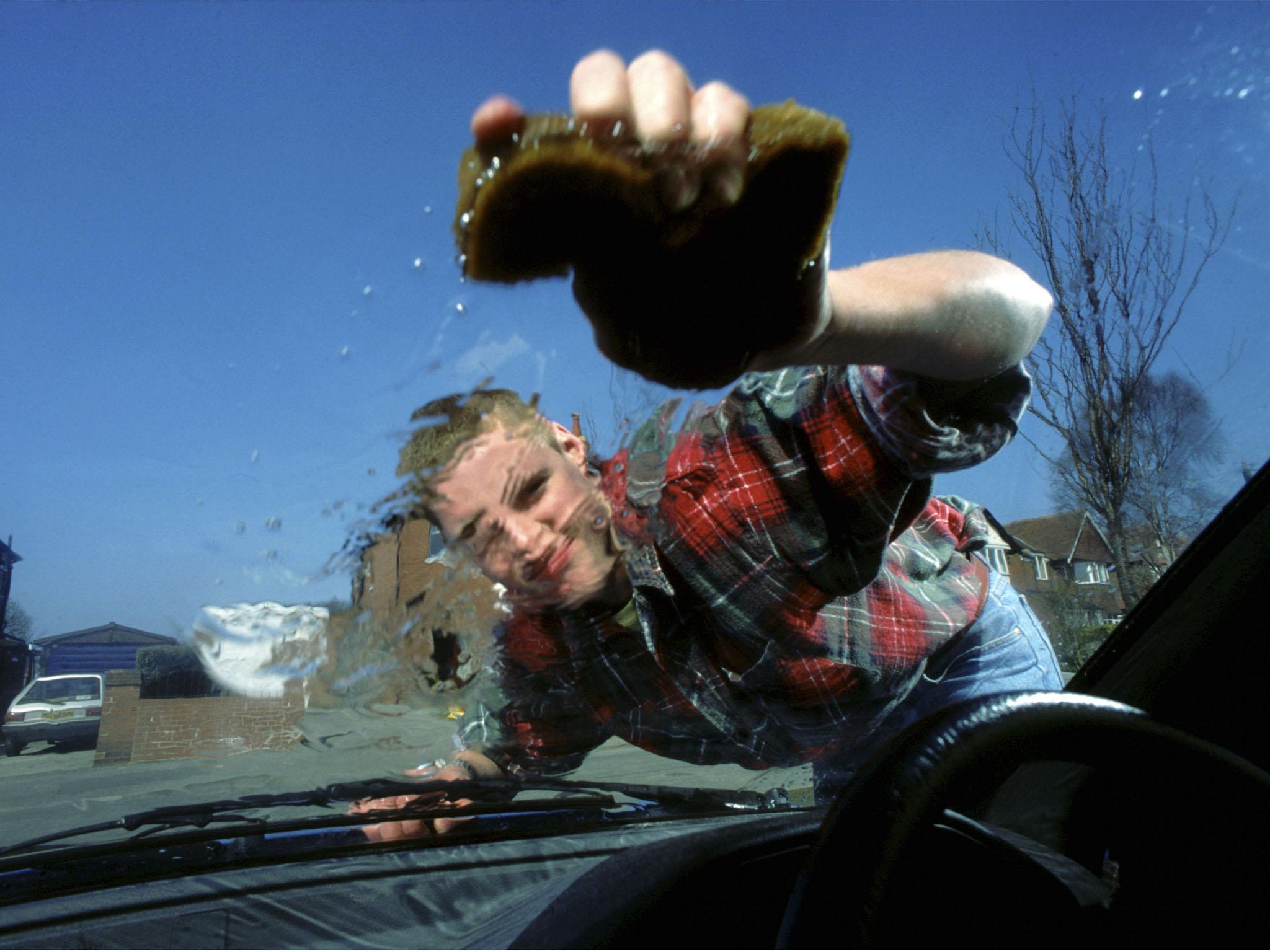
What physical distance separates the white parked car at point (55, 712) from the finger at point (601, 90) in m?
1.20

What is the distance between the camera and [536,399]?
56.0 inches

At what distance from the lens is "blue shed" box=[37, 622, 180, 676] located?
1.32 metres

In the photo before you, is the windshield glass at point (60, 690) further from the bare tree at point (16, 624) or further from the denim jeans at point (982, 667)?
the denim jeans at point (982, 667)

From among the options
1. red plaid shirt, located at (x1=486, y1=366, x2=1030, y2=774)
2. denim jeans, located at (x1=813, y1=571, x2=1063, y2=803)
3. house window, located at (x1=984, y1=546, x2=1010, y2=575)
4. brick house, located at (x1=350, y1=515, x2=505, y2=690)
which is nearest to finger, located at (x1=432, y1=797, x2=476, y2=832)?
red plaid shirt, located at (x1=486, y1=366, x2=1030, y2=774)

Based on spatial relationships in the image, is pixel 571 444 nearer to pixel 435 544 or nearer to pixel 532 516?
pixel 532 516

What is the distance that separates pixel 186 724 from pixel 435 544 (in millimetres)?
556

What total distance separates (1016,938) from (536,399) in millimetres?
1108

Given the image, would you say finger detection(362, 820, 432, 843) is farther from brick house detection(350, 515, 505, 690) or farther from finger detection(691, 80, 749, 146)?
finger detection(691, 80, 749, 146)

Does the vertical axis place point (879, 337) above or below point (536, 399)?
above

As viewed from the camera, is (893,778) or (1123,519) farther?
(1123,519)

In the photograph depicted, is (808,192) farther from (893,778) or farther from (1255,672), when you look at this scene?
(1255,672)

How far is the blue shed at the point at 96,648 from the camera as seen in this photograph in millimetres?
1317

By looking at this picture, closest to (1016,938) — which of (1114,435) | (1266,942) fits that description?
(1266,942)

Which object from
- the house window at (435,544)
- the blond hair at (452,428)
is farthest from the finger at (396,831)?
the blond hair at (452,428)
